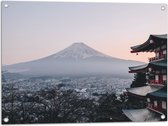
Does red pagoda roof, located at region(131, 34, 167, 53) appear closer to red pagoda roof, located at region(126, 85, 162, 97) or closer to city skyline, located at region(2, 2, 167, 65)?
city skyline, located at region(2, 2, 167, 65)

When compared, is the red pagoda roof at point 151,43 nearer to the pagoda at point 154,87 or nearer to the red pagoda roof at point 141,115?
the pagoda at point 154,87

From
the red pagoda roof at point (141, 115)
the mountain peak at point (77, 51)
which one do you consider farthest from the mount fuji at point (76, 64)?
the red pagoda roof at point (141, 115)

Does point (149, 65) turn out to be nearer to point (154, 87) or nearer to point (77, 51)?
point (154, 87)

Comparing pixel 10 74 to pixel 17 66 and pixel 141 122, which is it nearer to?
pixel 17 66

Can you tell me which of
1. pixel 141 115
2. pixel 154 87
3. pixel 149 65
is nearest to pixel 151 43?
pixel 149 65

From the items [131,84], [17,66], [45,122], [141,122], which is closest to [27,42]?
[17,66]

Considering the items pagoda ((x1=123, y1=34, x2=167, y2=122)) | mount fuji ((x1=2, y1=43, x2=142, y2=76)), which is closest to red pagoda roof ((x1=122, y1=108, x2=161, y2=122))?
pagoda ((x1=123, y1=34, x2=167, y2=122))
